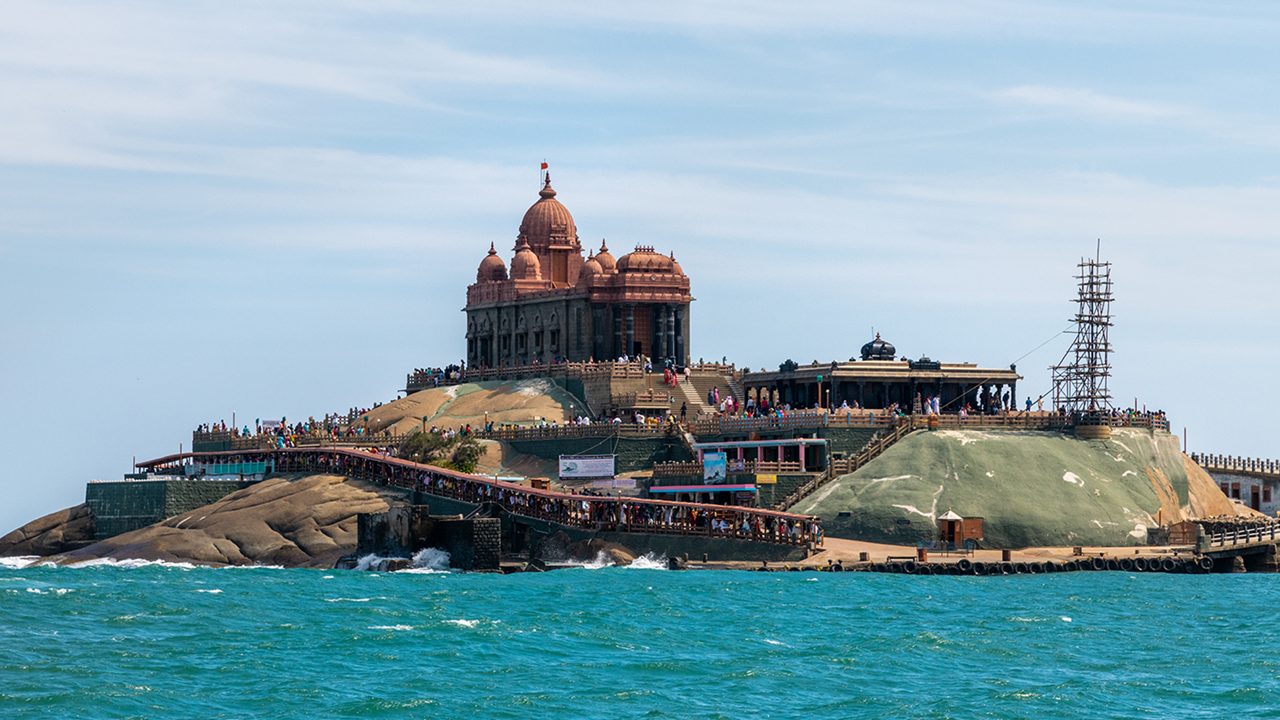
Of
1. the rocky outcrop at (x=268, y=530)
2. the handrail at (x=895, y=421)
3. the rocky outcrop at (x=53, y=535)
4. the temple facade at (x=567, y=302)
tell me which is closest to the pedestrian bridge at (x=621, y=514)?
the rocky outcrop at (x=268, y=530)

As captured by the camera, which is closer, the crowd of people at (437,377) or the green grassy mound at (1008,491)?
the green grassy mound at (1008,491)

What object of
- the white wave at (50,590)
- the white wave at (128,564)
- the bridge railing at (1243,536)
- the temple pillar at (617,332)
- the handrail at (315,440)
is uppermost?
the temple pillar at (617,332)

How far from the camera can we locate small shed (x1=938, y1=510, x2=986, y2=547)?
3666 inches

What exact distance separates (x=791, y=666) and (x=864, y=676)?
7.73ft

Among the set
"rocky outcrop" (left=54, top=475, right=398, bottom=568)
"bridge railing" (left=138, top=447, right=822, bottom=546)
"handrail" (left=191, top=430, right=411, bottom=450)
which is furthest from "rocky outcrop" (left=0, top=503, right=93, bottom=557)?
"bridge railing" (left=138, top=447, right=822, bottom=546)

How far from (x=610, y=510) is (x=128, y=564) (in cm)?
2222

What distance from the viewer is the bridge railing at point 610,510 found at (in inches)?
3553

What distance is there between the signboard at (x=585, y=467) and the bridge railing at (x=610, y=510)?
33.0 feet

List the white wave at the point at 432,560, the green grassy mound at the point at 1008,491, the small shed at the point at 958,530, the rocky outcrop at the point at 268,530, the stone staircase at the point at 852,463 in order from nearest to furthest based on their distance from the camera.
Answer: the white wave at the point at 432,560
the small shed at the point at 958,530
the green grassy mound at the point at 1008,491
the rocky outcrop at the point at 268,530
the stone staircase at the point at 852,463

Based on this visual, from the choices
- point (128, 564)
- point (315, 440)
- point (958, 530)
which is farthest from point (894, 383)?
point (128, 564)

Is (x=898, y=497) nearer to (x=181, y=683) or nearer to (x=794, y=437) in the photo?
(x=794, y=437)

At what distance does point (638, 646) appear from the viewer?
2473 inches

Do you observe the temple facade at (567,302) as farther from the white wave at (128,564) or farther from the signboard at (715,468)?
the white wave at (128,564)

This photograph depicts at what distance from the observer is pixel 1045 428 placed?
347 ft
